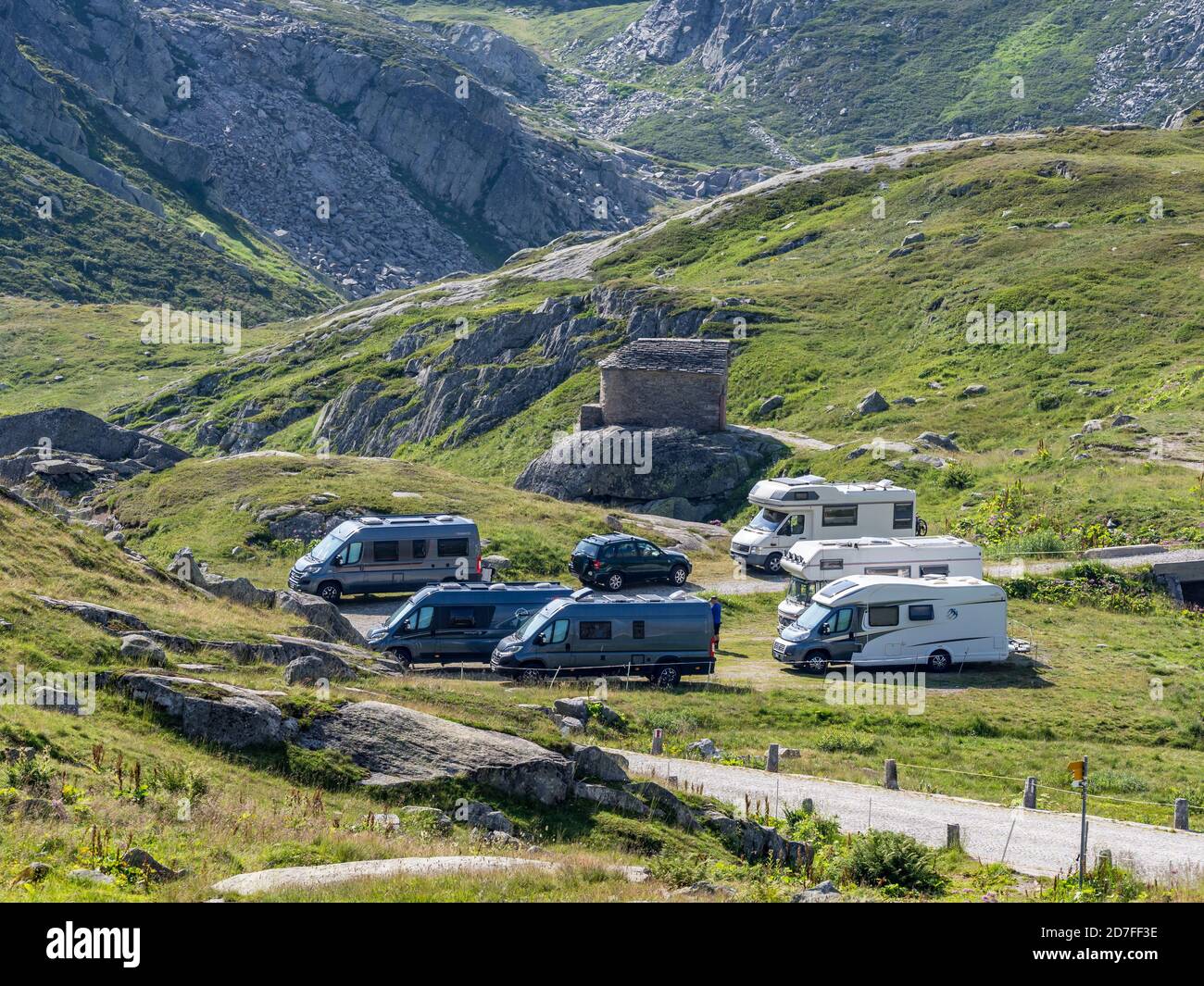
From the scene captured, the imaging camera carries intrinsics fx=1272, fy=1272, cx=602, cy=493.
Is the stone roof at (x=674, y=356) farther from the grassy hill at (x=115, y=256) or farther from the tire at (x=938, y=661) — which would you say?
the grassy hill at (x=115, y=256)

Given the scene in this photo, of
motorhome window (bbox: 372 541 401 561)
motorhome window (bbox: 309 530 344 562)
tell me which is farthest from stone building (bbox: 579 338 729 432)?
motorhome window (bbox: 309 530 344 562)

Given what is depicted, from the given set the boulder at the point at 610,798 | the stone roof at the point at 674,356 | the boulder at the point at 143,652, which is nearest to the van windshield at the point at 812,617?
the boulder at the point at 610,798

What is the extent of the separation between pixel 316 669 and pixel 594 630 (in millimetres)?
9097

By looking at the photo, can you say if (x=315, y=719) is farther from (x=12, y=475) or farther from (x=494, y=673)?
(x=12, y=475)

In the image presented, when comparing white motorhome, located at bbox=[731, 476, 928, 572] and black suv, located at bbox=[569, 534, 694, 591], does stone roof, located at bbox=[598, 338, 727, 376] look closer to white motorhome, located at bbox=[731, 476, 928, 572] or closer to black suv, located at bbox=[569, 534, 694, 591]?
white motorhome, located at bbox=[731, 476, 928, 572]

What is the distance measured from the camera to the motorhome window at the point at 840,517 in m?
44.2

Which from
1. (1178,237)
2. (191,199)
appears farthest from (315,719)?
(191,199)

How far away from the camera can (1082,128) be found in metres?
118

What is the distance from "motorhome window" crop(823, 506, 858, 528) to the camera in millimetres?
44219

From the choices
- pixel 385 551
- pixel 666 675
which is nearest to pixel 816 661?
pixel 666 675

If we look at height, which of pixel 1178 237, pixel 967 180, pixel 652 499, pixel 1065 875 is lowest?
pixel 1065 875

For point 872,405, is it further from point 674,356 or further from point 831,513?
point 831,513

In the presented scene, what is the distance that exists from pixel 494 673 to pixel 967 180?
262ft

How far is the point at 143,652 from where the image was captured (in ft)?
63.4
